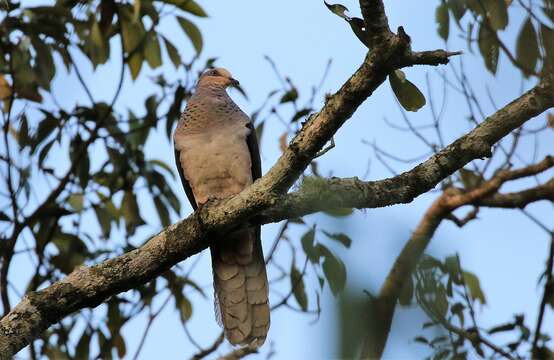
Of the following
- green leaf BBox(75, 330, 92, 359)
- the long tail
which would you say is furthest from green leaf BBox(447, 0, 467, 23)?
green leaf BBox(75, 330, 92, 359)

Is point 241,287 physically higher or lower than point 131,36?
lower

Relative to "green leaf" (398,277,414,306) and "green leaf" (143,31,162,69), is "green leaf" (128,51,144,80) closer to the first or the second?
"green leaf" (143,31,162,69)

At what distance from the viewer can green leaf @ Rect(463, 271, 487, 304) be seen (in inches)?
172

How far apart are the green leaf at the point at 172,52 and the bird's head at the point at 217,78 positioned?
0.70 feet

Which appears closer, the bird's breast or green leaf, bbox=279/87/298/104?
the bird's breast

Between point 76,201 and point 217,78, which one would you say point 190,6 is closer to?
point 217,78

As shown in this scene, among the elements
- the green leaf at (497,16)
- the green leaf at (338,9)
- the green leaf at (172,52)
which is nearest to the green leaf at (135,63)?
the green leaf at (172,52)

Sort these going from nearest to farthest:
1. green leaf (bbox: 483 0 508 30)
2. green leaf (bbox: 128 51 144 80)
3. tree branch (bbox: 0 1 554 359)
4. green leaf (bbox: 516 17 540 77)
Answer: green leaf (bbox: 516 17 540 77) → green leaf (bbox: 483 0 508 30) → tree branch (bbox: 0 1 554 359) → green leaf (bbox: 128 51 144 80)

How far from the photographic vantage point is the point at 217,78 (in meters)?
5.13

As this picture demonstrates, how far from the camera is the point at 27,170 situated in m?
4.95

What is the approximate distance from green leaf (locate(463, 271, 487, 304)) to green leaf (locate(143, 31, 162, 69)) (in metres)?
2.27

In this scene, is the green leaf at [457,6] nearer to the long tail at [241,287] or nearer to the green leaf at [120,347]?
the long tail at [241,287]

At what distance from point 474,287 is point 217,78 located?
6.89 feet

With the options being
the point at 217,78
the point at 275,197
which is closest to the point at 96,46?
the point at 217,78
